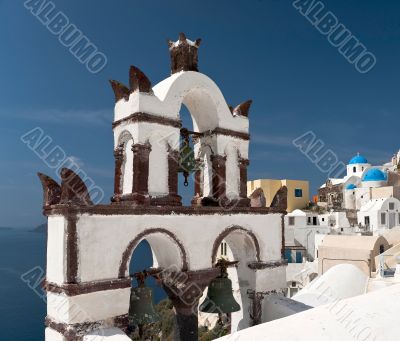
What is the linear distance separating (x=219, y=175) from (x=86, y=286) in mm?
3721

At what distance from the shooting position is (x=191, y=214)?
→ 739cm

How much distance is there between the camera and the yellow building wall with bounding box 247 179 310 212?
151 ft

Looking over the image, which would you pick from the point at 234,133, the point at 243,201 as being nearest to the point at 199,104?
the point at 234,133

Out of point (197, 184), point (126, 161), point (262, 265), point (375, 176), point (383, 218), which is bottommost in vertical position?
point (262, 265)

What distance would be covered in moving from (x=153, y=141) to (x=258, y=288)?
13.2 ft

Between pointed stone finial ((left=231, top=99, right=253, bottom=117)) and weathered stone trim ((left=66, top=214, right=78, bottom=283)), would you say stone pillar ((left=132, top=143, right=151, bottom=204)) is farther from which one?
pointed stone finial ((left=231, top=99, right=253, bottom=117))

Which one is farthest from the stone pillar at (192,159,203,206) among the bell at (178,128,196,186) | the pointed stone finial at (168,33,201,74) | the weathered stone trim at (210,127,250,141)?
the pointed stone finial at (168,33,201,74)

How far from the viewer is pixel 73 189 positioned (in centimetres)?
602

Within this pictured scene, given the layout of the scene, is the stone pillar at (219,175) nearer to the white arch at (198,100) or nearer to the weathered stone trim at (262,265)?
the white arch at (198,100)

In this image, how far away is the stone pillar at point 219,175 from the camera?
8383 mm

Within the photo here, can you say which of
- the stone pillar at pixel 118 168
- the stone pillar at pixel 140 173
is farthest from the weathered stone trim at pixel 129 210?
the stone pillar at pixel 118 168

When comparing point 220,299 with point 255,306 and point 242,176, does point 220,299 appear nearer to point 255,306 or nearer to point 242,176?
point 255,306

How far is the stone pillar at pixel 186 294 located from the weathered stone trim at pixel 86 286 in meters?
1.15

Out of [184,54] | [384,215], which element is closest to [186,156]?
[184,54]
